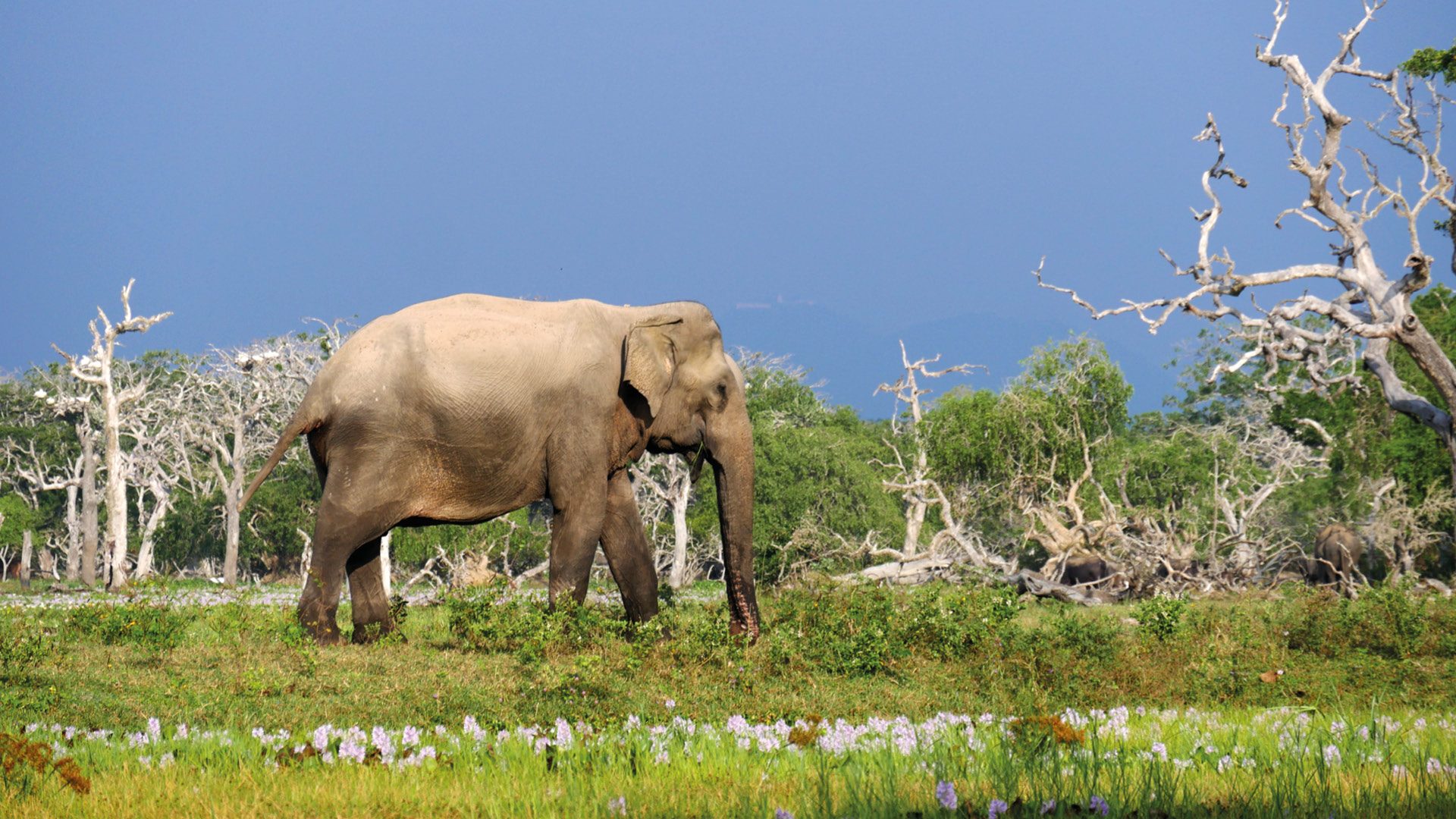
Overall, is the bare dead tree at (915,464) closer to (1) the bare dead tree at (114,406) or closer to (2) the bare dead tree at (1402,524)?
(2) the bare dead tree at (1402,524)

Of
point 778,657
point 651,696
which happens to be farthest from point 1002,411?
point 651,696

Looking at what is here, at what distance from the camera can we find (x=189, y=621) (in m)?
13.0

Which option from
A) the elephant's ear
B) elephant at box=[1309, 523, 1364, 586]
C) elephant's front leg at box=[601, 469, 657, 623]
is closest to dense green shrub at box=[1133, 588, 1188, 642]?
elephant's front leg at box=[601, 469, 657, 623]

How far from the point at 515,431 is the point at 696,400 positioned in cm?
181

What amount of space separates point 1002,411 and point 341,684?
2036cm

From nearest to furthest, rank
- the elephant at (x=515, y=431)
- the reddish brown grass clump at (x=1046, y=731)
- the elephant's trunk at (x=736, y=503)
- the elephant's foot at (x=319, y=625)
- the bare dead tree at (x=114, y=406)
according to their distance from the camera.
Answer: the reddish brown grass clump at (x=1046, y=731), the elephant's foot at (x=319, y=625), the elephant at (x=515, y=431), the elephant's trunk at (x=736, y=503), the bare dead tree at (x=114, y=406)

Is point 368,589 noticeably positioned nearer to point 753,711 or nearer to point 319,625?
point 319,625

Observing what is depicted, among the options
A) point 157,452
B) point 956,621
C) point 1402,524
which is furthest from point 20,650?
point 157,452

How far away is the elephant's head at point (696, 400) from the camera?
11906 millimetres

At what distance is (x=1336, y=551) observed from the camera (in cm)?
2259

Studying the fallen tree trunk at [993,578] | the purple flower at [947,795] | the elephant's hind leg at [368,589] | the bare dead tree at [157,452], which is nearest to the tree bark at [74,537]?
Result: the bare dead tree at [157,452]

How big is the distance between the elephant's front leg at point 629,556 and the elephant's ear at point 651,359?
102 centimetres

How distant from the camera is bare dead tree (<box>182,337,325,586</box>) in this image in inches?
1361

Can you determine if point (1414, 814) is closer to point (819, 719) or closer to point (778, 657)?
point (819, 719)
